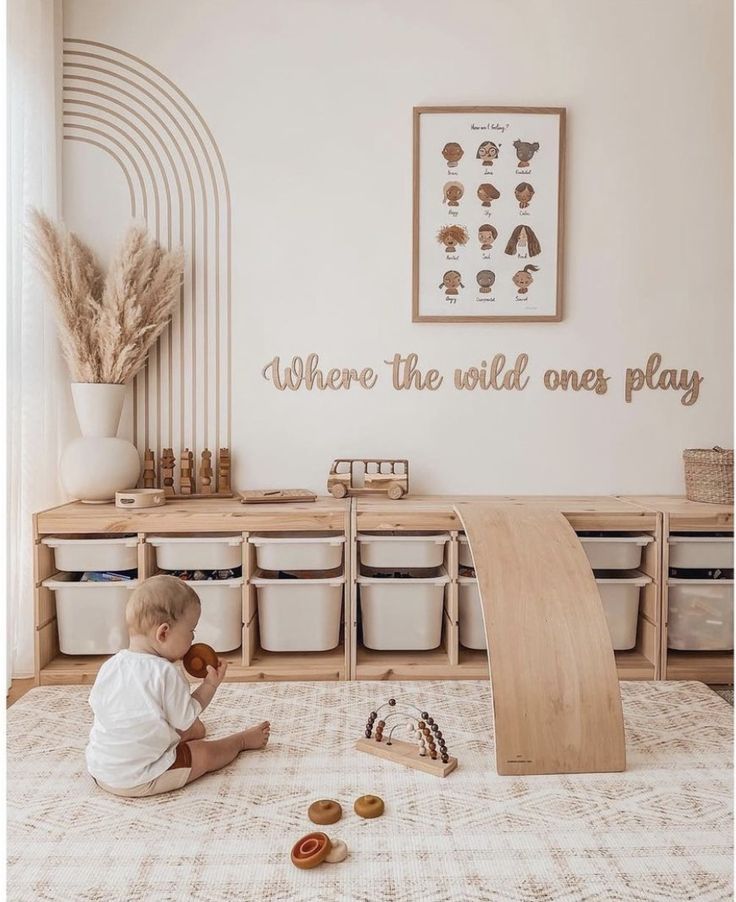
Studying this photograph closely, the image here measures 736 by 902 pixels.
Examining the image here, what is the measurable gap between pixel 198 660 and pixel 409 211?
6.48 feet

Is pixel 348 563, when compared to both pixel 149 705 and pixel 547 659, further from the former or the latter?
pixel 149 705

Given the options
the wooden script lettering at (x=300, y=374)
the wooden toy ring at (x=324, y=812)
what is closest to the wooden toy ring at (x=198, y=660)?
the wooden toy ring at (x=324, y=812)

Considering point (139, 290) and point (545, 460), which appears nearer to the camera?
point (139, 290)

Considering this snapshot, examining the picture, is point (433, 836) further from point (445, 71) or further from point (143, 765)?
point (445, 71)

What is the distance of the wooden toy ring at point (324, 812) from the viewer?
1726 mm

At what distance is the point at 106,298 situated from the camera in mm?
2926

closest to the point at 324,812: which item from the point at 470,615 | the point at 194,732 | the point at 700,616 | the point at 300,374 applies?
the point at 194,732

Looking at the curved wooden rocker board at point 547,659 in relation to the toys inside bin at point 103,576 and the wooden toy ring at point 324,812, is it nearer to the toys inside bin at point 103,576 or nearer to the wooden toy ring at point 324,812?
the wooden toy ring at point 324,812

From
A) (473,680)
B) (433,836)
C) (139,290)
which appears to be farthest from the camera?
(139,290)

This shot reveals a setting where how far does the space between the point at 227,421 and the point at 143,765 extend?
1598mm

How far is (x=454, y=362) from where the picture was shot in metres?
3.20

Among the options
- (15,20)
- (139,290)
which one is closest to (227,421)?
(139,290)

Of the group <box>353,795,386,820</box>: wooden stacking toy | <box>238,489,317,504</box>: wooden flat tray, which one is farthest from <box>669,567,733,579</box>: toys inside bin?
<box>353,795,386,820</box>: wooden stacking toy

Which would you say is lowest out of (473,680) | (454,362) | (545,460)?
(473,680)
